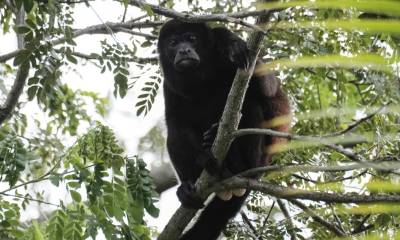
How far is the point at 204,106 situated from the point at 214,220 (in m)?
0.86

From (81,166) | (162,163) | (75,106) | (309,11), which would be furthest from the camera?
(162,163)

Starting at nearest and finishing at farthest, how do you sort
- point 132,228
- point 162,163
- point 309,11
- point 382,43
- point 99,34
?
point 132,228
point 382,43
point 309,11
point 99,34
point 162,163

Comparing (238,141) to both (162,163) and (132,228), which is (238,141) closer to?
(132,228)

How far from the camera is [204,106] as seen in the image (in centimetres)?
417

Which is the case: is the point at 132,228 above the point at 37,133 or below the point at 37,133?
below

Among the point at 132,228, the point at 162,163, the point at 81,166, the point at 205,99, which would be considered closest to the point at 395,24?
the point at 81,166

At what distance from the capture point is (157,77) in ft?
14.1

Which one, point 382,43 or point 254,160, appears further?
point 254,160

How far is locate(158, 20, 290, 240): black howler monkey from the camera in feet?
12.0

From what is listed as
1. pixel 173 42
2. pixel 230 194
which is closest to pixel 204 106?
pixel 173 42

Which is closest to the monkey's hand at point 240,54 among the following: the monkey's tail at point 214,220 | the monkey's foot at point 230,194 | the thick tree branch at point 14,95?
the monkey's foot at point 230,194

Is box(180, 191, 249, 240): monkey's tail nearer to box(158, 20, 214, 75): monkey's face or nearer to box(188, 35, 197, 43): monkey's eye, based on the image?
box(158, 20, 214, 75): monkey's face

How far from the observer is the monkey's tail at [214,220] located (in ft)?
12.3

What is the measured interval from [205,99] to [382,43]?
1445mm
